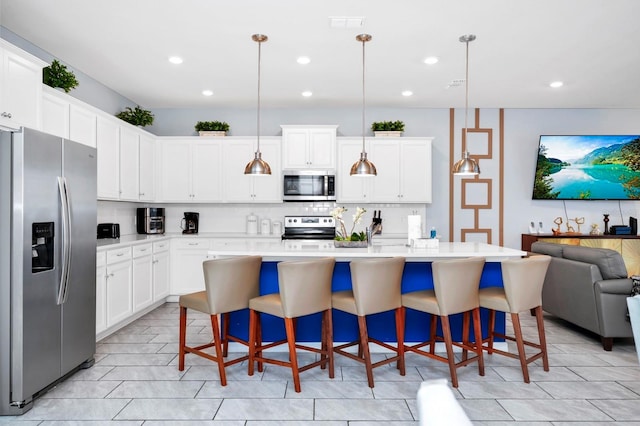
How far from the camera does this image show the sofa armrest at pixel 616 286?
3.68 metres

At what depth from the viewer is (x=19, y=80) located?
304 cm

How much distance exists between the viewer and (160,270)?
530cm

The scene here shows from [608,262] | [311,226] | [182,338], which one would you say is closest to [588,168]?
[608,262]

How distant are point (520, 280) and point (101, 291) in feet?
11.8

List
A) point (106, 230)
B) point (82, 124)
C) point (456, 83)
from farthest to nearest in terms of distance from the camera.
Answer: point (456, 83)
point (106, 230)
point (82, 124)

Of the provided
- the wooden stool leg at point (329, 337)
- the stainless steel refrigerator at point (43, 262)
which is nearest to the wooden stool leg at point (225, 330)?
the wooden stool leg at point (329, 337)

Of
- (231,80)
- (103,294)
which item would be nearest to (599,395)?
(103,294)

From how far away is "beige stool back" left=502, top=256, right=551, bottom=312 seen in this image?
303 cm

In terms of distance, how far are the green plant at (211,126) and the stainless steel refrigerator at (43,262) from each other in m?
2.74

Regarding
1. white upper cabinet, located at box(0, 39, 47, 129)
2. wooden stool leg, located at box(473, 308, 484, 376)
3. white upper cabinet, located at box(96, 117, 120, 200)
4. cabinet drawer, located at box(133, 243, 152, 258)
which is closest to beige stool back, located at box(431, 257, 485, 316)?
wooden stool leg, located at box(473, 308, 484, 376)

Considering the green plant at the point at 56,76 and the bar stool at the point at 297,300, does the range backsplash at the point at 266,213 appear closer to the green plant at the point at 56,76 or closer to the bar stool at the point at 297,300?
the green plant at the point at 56,76

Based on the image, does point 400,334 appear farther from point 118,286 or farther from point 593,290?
point 118,286

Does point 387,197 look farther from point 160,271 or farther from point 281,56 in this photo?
point 160,271

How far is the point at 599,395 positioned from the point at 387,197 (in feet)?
11.3
